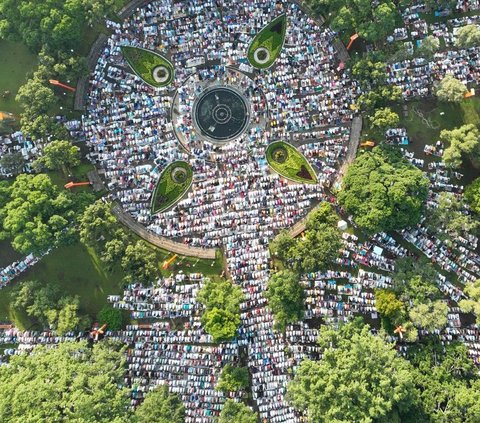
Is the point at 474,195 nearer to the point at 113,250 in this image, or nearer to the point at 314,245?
the point at 314,245

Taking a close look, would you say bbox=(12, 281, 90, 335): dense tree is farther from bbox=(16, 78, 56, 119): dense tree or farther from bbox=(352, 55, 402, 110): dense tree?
bbox=(352, 55, 402, 110): dense tree

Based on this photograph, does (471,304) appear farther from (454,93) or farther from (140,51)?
(140,51)

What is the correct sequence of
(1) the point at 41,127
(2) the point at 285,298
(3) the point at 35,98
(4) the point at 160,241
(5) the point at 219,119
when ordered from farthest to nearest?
(5) the point at 219,119, (4) the point at 160,241, (3) the point at 35,98, (1) the point at 41,127, (2) the point at 285,298

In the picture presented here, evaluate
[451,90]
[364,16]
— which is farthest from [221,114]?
[451,90]

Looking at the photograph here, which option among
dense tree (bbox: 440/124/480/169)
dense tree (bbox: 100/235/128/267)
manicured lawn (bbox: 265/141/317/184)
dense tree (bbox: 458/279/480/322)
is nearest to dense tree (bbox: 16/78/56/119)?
dense tree (bbox: 100/235/128/267)

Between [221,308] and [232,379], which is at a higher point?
[221,308]

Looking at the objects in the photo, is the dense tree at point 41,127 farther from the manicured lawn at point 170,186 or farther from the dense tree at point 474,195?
the dense tree at point 474,195
